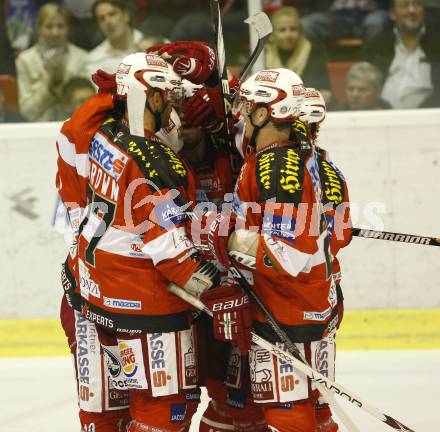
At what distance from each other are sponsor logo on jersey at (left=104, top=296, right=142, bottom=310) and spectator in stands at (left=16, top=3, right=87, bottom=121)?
88.6 inches

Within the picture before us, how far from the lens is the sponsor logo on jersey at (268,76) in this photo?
3.17 m

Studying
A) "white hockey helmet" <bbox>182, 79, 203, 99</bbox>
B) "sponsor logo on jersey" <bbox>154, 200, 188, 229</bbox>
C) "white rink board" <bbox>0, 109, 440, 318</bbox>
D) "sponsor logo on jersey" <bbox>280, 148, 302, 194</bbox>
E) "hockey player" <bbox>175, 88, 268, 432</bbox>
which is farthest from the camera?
"white rink board" <bbox>0, 109, 440, 318</bbox>

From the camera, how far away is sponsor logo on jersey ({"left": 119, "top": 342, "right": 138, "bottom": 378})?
3.26m

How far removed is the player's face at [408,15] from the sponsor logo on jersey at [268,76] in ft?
7.37

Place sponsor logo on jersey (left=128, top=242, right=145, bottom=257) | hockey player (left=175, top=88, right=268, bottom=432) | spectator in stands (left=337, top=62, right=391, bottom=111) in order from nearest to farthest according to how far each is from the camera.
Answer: sponsor logo on jersey (left=128, top=242, right=145, bottom=257) → hockey player (left=175, top=88, right=268, bottom=432) → spectator in stands (left=337, top=62, right=391, bottom=111)

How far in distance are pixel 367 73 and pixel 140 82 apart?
234 cm

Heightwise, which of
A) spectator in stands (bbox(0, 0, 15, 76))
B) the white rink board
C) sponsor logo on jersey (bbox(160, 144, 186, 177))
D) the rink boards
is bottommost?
the rink boards

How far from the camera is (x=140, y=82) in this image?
125 inches

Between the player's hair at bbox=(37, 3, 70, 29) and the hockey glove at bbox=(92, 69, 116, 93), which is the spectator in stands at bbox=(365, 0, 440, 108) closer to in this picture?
the player's hair at bbox=(37, 3, 70, 29)

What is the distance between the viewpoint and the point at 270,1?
209 inches

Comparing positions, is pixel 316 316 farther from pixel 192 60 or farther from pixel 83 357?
pixel 192 60

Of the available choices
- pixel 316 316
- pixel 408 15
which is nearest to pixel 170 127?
pixel 316 316

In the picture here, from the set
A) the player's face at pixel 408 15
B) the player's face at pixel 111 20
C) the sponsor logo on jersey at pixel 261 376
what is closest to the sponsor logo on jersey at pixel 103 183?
the sponsor logo on jersey at pixel 261 376

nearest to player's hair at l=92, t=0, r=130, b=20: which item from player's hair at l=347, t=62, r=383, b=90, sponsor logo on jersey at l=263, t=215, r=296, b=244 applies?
player's hair at l=347, t=62, r=383, b=90
